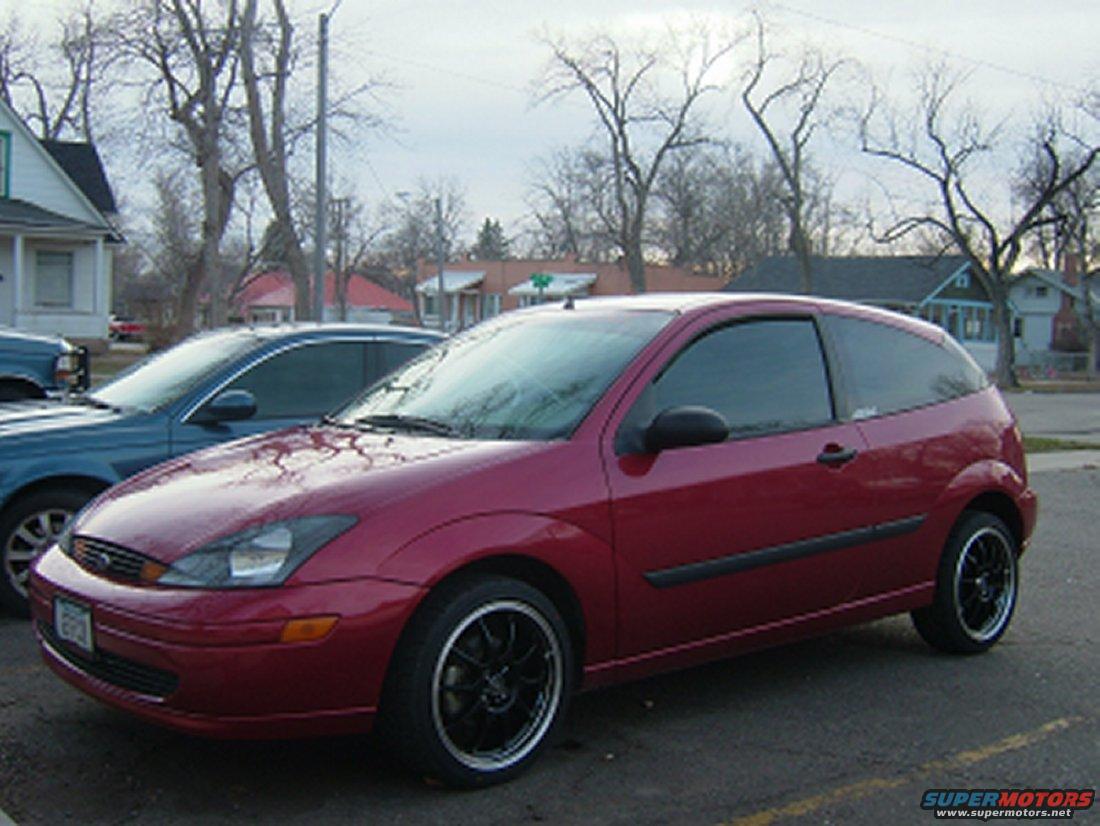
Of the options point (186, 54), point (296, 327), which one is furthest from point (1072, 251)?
point (296, 327)

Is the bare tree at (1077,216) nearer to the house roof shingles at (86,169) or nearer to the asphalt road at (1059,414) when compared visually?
the asphalt road at (1059,414)

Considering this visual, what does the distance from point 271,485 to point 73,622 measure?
2.54 feet

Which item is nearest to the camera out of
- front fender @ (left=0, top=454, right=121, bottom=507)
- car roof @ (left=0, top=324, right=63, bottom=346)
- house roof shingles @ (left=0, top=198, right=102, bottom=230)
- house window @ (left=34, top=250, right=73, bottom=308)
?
front fender @ (left=0, top=454, right=121, bottom=507)

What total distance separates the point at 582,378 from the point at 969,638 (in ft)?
7.94

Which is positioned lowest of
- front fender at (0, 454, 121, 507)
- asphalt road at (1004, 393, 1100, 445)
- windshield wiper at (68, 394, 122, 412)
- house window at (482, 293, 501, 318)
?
asphalt road at (1004, 393, 1100, 445)

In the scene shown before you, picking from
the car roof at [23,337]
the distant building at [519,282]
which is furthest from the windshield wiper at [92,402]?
the distant building at [519,282]

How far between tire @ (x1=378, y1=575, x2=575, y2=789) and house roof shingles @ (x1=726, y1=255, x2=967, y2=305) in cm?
5459

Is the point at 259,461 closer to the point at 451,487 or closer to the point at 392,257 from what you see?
the point at 451,487

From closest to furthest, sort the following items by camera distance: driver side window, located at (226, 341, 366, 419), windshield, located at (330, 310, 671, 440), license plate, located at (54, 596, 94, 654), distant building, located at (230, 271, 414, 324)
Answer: license plate, located at (54, 596, 94, 654) → windshield, located at (330, 310, 671, 440) → driver side window, located at (226, 341, 366, 419) → distant building, located at (230, 271, 414, 324)

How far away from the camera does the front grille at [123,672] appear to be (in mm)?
3559

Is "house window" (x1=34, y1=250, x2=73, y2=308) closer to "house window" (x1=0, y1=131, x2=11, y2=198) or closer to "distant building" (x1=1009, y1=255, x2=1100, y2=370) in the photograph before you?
"house window" (x1=0, y1=131, x2=11, y2=198)

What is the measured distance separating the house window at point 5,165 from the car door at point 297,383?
2783cm

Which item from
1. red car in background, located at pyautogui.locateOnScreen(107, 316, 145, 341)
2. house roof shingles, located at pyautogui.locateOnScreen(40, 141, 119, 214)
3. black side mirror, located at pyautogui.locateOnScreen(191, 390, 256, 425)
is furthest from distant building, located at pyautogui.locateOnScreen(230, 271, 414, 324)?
black side mirror, located at pyautogui.locateOnScreen(191, 390, 256, 425)

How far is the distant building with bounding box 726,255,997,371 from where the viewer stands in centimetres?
5803
